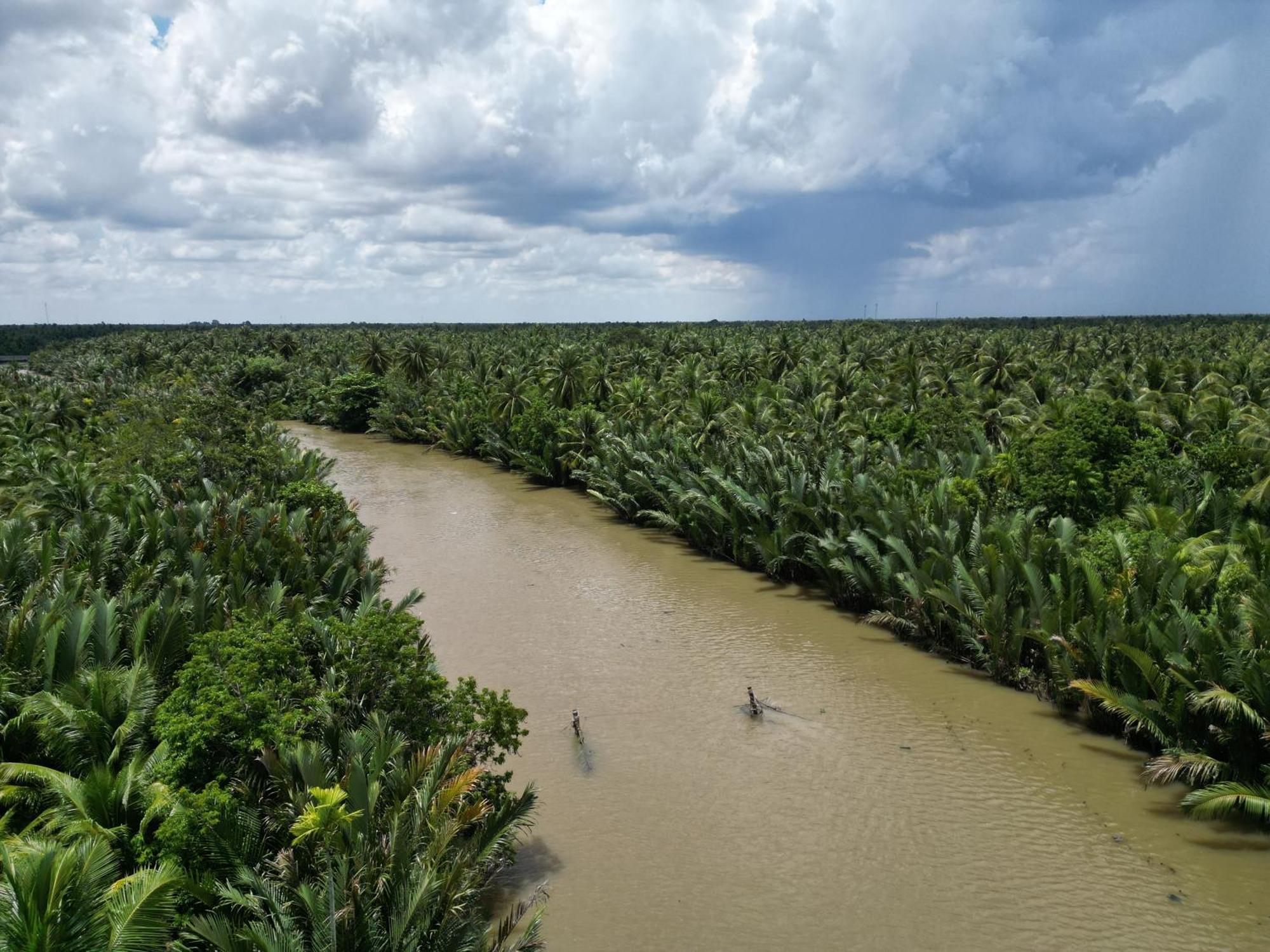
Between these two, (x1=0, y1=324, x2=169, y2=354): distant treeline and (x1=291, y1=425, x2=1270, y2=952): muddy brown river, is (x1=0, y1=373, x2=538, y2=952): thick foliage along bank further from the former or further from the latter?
(x1=0, y1=324, x2=169, y2=354): distant treeline

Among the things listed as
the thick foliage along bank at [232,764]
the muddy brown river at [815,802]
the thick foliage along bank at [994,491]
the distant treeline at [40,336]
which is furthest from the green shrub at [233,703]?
the distant treeline at [40,336]

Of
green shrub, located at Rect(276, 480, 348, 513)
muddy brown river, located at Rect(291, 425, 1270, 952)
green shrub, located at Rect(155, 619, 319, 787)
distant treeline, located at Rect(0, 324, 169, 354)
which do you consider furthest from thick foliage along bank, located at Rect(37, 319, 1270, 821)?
distant treeline, located at Rect(0, 324, 169, 354)


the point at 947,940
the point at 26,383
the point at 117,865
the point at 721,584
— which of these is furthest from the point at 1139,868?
Answer: the point at 26,383

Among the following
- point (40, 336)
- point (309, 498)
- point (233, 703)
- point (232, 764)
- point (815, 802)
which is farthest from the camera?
point (40, 336)

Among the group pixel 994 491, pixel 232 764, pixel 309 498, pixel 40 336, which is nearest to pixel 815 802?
pixel 232 764

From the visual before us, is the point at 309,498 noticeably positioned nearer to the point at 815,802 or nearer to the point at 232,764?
the point at 232,764

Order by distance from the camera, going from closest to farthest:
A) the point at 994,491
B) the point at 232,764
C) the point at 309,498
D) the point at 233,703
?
the point at 233,703, the point at 232,764, the point at 309,498, the point at 994,491

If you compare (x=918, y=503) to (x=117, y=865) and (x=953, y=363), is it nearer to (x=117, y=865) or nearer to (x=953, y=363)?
(x=117, y=865)
